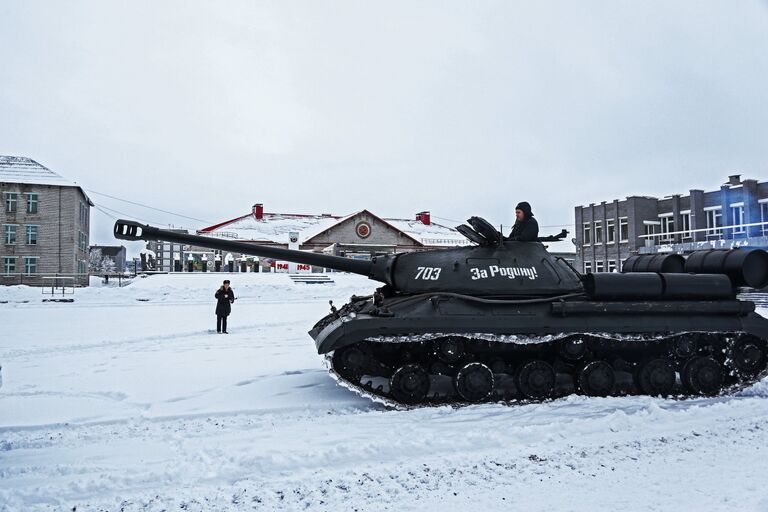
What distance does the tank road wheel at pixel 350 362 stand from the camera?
22.9 ft

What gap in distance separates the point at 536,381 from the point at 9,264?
38560 mm

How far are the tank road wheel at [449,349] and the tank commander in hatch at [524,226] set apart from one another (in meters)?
1.87

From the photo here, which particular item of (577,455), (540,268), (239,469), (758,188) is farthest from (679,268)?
(758,188)

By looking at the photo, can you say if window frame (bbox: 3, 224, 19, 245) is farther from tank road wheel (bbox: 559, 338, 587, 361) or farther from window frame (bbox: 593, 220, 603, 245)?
tank road wheel (bbox: 559, 338, 587, 361)

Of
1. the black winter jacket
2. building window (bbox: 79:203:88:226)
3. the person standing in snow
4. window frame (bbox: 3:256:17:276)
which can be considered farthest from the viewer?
building window (bbox: 79:203:88:226)

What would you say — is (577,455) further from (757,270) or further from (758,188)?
(758,188)

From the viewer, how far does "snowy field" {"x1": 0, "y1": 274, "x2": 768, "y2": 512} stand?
178 inches

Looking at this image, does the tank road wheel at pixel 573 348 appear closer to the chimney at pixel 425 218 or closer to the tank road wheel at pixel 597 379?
the tank road wheel at pixel 597 379

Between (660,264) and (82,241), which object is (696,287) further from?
(82,241)

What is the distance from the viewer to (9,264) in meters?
36.5

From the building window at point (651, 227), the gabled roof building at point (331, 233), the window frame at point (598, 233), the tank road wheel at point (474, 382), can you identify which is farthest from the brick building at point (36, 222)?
the building window at point (651, 227)

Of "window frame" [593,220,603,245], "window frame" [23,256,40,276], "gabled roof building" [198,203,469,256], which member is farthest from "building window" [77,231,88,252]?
"window frame" [593,220,603,245]

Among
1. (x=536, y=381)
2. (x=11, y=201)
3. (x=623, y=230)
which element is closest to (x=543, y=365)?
(x=536, y=381)

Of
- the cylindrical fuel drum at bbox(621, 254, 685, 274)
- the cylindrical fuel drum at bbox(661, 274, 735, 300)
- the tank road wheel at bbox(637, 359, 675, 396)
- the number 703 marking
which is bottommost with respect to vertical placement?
the tank road wheel at bbox(637, 359, 675, 396)
